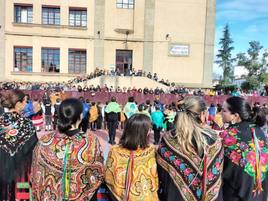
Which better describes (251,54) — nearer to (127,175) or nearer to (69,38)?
(69,38)

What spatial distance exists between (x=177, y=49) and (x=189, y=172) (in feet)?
128

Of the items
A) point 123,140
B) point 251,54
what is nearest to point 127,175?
point 123,140

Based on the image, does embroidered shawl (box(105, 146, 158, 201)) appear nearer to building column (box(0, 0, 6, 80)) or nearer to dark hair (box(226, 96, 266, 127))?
dark hair (box(226, 96, 266, 127))

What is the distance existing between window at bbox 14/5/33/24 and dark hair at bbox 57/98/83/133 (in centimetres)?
3874

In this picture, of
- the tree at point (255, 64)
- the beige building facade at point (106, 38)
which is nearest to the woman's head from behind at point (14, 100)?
the beige building facade at point (106, 38)

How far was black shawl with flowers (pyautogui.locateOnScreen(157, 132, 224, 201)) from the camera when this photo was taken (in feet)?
10.4

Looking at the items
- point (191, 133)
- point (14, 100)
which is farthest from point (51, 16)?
point (191, 133)

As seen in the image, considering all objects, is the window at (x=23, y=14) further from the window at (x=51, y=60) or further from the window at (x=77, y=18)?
the window at (x=77, y=18)

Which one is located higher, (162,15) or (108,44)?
(162,15)

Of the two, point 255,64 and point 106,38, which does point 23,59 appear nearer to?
point 106,38

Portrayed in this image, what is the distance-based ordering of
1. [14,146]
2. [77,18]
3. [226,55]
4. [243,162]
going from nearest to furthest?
[243,162] < [14,146] < [77,18] < [226,55]

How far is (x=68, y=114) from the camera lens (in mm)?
3072

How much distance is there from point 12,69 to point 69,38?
718 cm

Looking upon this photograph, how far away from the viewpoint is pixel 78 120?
3.15m
